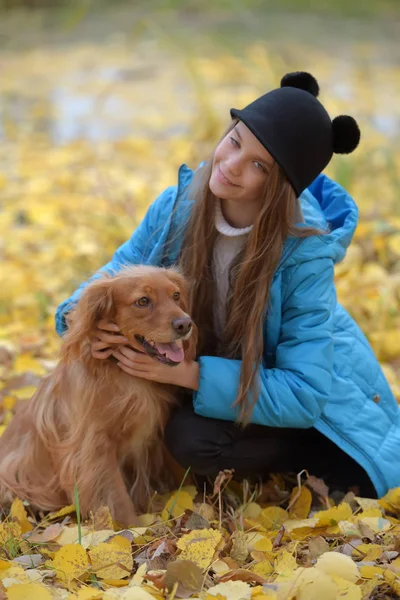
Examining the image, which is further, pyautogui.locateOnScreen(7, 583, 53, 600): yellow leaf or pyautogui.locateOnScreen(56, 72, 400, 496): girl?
pyautogui.locateOnScreen(56, 72, 400, 496): girl

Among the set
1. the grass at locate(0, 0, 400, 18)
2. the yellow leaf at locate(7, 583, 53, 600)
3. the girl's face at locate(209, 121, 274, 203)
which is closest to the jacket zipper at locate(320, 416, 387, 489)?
the girl's face at locate(209, 121, 274, 203)

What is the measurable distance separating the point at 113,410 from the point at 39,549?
467mm

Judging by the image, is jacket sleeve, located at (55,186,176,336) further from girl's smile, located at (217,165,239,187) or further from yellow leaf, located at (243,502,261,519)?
yellow leaf, located at (243,502,261,519)

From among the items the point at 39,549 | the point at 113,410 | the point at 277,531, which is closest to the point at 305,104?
the point at 113,410

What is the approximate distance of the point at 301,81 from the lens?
2.72 meters

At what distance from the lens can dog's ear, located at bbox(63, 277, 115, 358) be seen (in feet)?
8.27

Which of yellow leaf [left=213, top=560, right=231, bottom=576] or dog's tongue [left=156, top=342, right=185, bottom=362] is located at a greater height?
dog's tongue [left=156, top=342, right=185, bottom=362]

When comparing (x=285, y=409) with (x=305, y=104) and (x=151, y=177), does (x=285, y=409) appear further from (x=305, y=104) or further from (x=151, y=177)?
(x=151, y=177)

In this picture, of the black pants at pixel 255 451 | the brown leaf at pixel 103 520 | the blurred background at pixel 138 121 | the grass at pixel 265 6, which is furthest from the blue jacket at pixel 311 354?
the grass at pixel 265 6

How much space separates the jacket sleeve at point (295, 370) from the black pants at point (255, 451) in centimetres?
10

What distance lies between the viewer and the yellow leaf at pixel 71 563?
224 centimetres

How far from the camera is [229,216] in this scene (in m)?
2.81

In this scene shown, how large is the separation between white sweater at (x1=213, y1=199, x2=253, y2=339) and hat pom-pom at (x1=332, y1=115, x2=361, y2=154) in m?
0.38

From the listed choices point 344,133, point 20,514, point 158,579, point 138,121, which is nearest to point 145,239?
point 344,133
